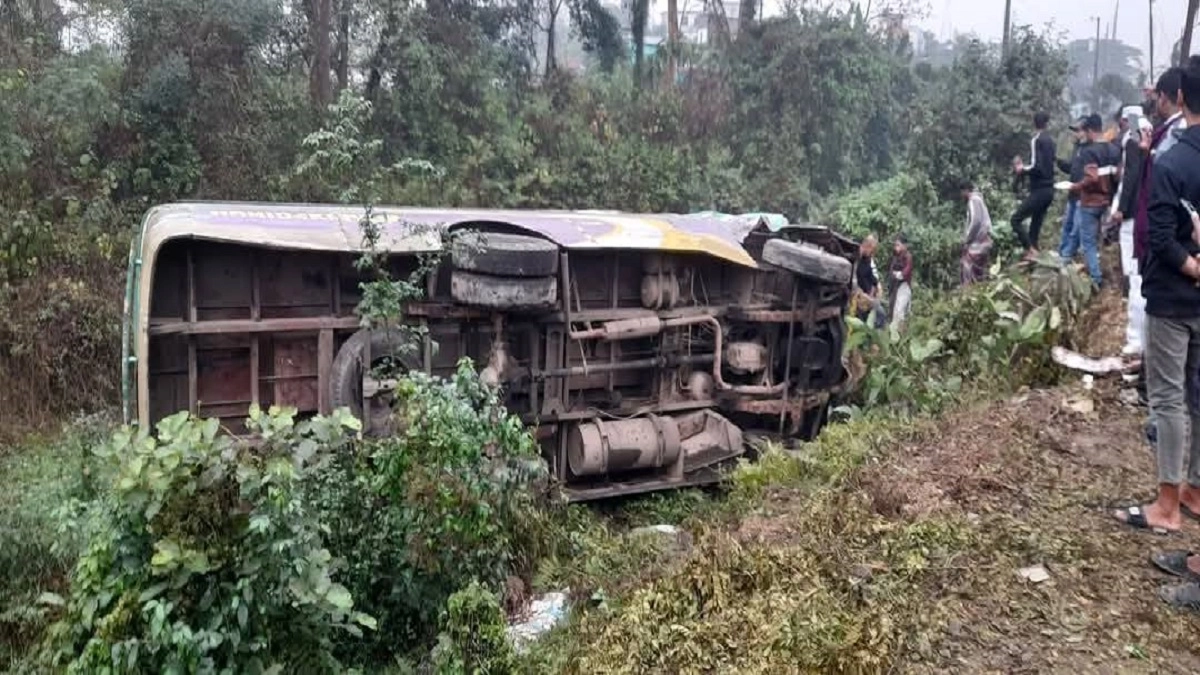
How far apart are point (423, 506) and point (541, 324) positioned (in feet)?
10.1

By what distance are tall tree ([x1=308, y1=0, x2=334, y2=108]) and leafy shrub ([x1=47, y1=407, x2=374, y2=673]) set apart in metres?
12.0

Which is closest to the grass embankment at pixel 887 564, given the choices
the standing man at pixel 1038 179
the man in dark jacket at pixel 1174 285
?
the man in dark jacket at pixel 1174 285

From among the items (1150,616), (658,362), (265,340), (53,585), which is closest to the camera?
(1150,616)

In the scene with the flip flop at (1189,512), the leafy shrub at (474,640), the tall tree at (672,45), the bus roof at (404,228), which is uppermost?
the tall tree at (672,45)

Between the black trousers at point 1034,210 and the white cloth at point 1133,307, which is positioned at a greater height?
the black trousers at point 1034,210

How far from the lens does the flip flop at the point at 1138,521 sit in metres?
4.04

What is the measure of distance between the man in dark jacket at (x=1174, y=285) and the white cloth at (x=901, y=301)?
621 centimetres

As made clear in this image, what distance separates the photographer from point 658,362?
7418 mm

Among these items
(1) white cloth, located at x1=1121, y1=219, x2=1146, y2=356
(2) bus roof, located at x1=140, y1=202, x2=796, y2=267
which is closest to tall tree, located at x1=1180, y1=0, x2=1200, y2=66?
(1) white cloth, located at x1=1121, y1=219, x2=1146, y2=356

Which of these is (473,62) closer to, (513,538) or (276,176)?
(276,176)

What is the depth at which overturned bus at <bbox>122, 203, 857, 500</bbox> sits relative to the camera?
6098 mm

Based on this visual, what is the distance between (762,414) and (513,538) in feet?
12.9

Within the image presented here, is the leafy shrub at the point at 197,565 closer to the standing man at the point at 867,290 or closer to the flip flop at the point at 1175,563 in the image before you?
the flip flop at the point at 1175,563

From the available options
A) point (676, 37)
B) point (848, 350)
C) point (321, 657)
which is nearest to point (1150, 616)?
point (321, 657)
